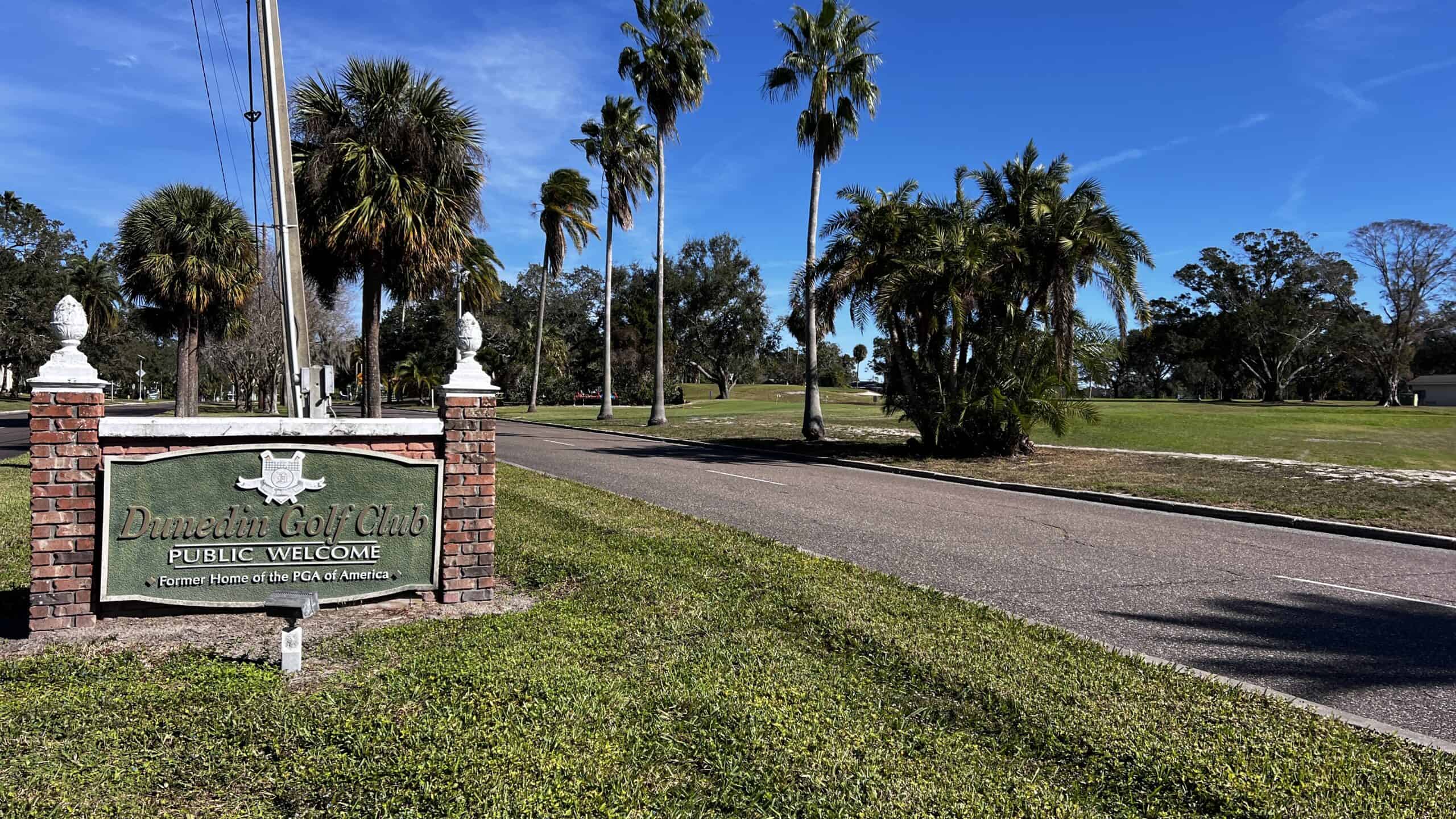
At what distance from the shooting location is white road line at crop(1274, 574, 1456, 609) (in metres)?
6.74

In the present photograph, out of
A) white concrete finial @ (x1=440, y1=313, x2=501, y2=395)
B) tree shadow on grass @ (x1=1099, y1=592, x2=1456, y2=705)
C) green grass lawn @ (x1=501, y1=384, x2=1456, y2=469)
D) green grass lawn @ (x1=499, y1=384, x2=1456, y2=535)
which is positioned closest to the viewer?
tree shadow on grass @ (x1=1099, y1=592, x2=1456, y2=705)

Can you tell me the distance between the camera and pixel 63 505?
16.4 feet

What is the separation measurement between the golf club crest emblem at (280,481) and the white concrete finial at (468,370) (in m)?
1.05

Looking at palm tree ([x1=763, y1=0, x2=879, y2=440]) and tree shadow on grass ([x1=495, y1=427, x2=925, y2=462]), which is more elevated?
palm tree ([x1=763, y1=0, x2=879, y2=440])

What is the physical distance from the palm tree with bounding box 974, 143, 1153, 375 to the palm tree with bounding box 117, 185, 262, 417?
2216 cm

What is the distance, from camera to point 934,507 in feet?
38.3

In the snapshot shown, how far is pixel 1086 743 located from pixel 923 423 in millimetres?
15466

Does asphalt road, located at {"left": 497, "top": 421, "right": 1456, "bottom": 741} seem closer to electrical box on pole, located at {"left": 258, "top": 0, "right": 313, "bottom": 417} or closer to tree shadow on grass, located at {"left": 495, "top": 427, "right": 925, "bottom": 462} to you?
electrical box on pole, located at {"left": 258, "top": 0, "right": 313, "bottom": 417}

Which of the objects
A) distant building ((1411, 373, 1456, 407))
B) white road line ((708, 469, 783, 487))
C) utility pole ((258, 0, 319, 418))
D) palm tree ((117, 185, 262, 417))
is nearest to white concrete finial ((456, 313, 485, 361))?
utility pole ((258, 0, 319, 418))

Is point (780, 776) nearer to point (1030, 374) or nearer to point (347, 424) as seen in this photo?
point (347, 424)

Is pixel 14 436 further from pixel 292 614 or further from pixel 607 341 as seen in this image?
pixel 292 614

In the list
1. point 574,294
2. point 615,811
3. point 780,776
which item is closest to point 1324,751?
point 780,776

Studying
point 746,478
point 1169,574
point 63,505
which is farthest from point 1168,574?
point 63,505

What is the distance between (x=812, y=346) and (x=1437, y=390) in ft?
254
